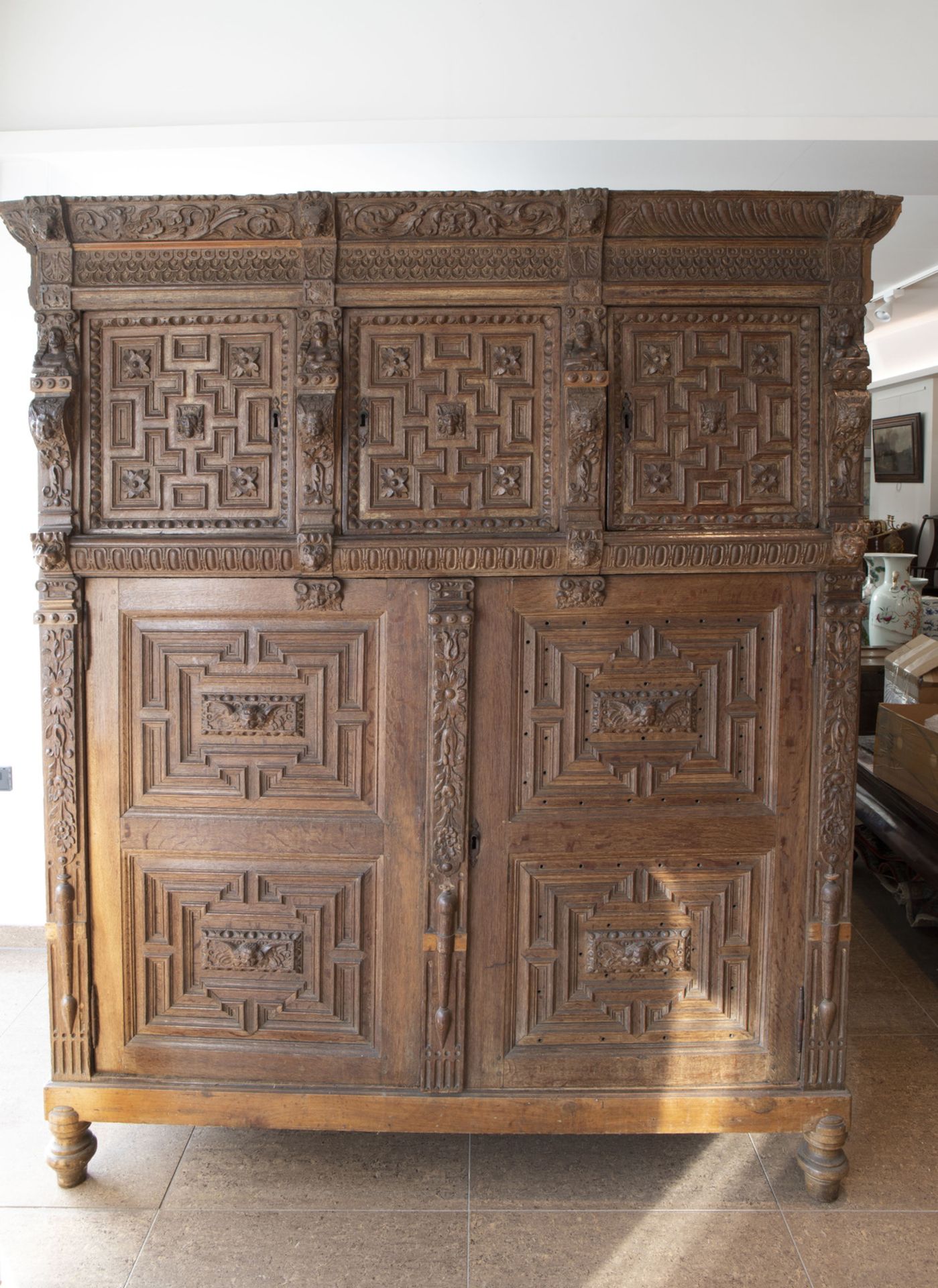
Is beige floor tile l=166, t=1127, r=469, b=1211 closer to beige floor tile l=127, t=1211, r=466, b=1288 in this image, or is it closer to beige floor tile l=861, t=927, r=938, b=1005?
beige floor tile l=127, t=1211, r=466, b=1288

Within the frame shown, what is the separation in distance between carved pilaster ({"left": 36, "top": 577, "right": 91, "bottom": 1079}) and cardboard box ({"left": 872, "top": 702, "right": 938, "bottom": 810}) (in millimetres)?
2837

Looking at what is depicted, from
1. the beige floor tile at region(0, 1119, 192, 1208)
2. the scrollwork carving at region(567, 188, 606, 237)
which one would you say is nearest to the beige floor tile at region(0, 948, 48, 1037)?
the beige floor tile at region(0, 1119, 192, 1208)

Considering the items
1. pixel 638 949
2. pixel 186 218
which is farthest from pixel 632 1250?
pixel 186 218

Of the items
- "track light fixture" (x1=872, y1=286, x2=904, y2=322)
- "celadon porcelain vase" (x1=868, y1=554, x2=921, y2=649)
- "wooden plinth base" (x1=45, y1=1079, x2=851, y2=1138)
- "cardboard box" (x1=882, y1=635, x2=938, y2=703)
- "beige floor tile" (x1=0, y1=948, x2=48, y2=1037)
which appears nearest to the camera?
"wooden plinth base" (x1=45, y1=1079, x2=851, y2=1138)

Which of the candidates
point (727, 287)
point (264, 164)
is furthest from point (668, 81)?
point (264, 164)

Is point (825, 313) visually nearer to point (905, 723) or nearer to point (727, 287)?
point (727, 287)

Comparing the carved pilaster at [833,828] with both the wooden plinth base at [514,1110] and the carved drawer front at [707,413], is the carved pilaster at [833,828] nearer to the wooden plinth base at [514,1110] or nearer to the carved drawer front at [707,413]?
the wooden plinth base at [514,1110]

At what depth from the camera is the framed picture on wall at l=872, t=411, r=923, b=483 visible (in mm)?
6242

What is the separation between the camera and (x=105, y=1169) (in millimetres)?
2266

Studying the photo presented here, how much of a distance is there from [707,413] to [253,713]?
A: 119 cm

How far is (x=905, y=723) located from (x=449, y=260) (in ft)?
8.53

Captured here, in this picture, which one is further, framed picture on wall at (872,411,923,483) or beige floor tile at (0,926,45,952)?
framed picture on wall at (872,411,923,483)

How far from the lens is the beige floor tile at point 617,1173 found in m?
2.17

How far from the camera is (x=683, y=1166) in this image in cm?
229
